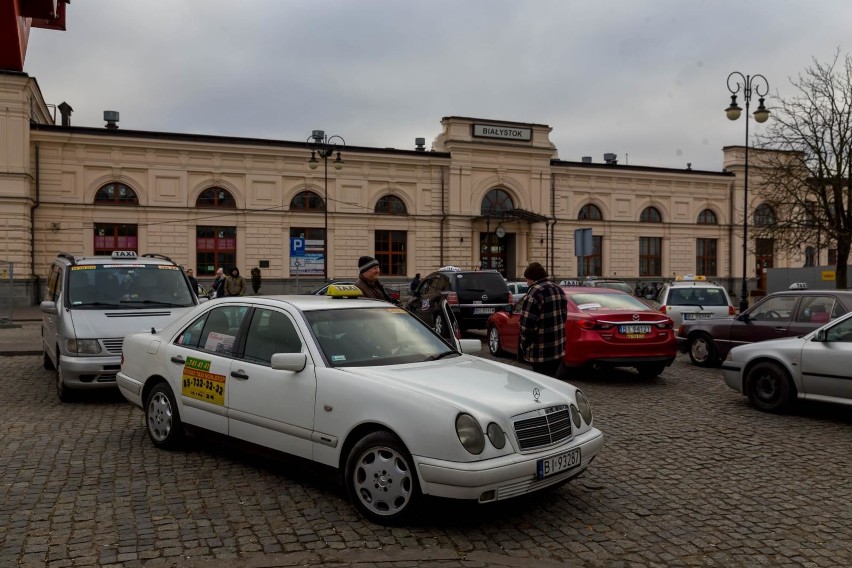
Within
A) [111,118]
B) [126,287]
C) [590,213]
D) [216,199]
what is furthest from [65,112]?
[126,287]

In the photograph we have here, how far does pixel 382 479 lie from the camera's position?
4.55m

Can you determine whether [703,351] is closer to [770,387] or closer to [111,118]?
[770,387]

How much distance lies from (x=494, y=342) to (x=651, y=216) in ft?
119

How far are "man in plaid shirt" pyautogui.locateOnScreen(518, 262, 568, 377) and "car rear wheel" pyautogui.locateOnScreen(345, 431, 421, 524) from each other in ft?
12.6

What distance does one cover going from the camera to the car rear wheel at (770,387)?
8.39 meters

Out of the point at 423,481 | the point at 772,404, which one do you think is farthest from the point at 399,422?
the point at 772,404

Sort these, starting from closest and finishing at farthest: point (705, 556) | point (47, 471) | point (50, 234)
A: point (705, 556), point (47, 471), point (50, 234)

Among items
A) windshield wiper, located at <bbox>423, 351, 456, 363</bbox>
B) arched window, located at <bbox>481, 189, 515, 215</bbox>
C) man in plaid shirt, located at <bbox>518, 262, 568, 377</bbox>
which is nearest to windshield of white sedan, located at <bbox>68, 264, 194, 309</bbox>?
man in plaid shirt, located at <bbox>518, 262, 568, 377</bbox>

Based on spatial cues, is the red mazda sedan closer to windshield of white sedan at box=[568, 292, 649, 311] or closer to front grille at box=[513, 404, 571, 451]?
windshield of white sedan at box=[568, 292, 649, 311]

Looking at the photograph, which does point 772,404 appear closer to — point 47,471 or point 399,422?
point 399,422

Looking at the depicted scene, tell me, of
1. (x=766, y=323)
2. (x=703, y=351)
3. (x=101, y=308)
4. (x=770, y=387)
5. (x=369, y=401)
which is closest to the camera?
(x=369, y=401)

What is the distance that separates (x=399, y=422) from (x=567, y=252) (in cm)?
4144

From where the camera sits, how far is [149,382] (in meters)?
6.79

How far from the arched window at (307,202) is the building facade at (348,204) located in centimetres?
7
